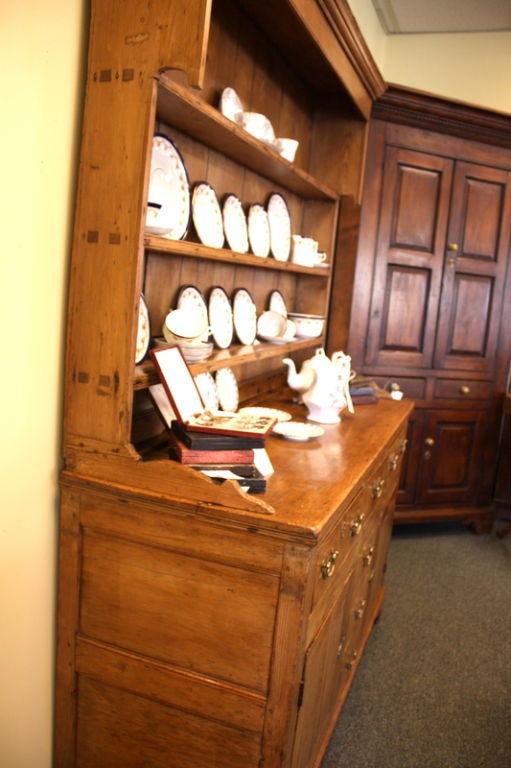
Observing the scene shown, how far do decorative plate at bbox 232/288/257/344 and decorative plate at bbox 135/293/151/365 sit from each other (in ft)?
1.99

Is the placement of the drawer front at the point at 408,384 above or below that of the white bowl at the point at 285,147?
below

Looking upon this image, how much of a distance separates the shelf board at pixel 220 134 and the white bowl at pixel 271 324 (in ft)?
1.62

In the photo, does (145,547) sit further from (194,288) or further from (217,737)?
(194,288)

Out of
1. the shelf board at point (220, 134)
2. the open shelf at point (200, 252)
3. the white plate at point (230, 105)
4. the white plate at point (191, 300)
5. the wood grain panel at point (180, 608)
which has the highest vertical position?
the white plate at point (230, 105)

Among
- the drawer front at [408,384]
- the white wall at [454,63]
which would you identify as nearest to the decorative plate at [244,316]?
the drawer front at [408,384]

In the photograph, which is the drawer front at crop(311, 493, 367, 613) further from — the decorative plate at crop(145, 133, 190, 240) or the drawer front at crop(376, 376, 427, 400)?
the drawer front at crop(376, 376, 427, 400)

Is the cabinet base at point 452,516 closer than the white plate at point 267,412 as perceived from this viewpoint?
No

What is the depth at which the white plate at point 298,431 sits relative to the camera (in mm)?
2033

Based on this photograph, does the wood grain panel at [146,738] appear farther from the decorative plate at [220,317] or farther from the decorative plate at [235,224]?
the decorative plate at [235,224]

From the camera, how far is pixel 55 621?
5.20 feet

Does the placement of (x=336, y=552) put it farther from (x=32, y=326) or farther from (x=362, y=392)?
(x=362, y=392)

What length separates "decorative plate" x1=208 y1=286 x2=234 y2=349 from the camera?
211cm

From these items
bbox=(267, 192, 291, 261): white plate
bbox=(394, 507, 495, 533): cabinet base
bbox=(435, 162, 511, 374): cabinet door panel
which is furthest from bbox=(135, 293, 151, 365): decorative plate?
bbox=(394, 507, 495, 533): cabinet base

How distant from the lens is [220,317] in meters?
2.14
